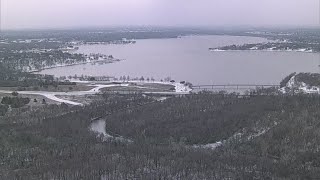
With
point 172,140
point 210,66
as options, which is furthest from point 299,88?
point 210,66

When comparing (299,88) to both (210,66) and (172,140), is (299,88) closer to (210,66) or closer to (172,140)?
(172,140)

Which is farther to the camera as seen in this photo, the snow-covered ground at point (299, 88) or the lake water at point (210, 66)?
the lake water at point (210, 66)

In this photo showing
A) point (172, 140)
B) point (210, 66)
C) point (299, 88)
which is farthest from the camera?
point (210, 66)

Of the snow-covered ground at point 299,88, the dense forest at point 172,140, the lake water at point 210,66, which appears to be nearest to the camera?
the dense forest at point 172,140

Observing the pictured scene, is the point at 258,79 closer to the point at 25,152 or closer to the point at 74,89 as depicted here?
the point at 74,89

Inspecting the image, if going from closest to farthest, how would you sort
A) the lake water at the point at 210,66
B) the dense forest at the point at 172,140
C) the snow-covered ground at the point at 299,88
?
the dense forest at the point at 172,140 → the snow-covered ground at the point at 299,88 → the lake water at the point at 210,66

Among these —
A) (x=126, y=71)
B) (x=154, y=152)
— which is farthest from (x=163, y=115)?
(x=126, y=71)

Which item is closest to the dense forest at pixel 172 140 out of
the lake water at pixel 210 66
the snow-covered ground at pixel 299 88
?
the snow-covered ground at pixel 299 88

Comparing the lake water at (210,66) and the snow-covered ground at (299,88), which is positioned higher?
the snow-covered ground at (299,88)

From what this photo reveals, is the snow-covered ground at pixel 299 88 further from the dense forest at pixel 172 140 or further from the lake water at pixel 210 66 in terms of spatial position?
the dense forest at pixel 172 140
